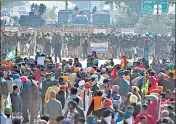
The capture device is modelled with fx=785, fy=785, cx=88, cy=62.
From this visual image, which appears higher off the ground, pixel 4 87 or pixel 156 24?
pixel 4 87

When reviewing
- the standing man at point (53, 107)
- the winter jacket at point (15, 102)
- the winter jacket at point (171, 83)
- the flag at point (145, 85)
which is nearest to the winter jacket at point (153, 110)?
the standing man at point (53, 107)

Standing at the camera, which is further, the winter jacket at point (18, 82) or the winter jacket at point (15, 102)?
the winter jacket at point (18, 82)

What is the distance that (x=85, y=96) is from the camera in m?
18.0

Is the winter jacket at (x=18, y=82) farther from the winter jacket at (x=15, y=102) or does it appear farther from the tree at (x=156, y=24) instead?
the tree at (x=156, y=24)

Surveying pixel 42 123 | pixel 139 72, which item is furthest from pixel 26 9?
pixel 42 123

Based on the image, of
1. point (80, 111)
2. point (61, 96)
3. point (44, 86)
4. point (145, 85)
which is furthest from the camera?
Result: point (145, 85)

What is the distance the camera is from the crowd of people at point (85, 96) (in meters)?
15.2

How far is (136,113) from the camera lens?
1609 centimetres

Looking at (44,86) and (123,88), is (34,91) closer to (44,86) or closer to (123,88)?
(44,86)

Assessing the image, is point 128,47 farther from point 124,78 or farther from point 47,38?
point 124,78

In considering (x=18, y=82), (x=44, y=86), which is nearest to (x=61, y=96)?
(x=44, y=86)

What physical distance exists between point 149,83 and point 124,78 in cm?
67

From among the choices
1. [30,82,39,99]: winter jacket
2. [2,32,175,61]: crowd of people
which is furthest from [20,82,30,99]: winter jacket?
[2,32,175,61]: crowd of people

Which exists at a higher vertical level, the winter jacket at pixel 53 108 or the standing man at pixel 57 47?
the winter jacket at pixel 53 108
